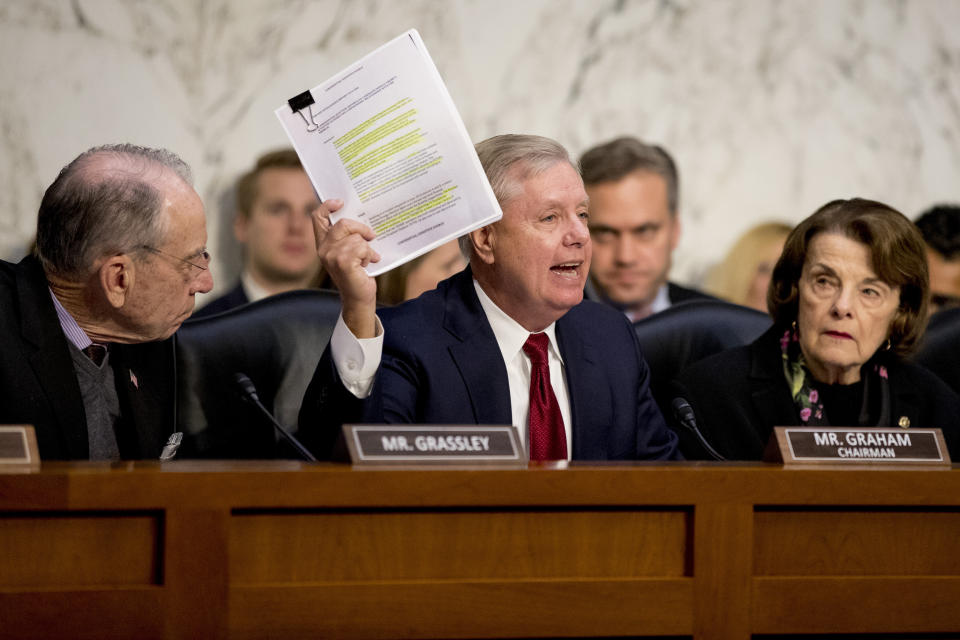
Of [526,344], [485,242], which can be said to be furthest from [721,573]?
[485,242]

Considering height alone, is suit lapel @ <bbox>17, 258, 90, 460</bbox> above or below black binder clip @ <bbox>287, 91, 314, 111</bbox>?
below

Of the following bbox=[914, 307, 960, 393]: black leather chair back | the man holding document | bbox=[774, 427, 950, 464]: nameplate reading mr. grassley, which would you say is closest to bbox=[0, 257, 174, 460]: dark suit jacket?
the man holding document

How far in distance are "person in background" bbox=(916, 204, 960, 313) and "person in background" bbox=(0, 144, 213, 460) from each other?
8.73 feet

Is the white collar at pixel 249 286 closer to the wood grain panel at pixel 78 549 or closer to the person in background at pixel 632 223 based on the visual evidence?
the person in background at pixel 632 223

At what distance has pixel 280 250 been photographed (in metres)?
3.30

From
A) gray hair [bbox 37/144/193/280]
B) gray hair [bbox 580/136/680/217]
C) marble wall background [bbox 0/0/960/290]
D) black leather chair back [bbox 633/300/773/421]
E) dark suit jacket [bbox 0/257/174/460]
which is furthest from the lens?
gray hair [bbox 580/136/680/217]

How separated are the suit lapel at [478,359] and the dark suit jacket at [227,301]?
1.23 m

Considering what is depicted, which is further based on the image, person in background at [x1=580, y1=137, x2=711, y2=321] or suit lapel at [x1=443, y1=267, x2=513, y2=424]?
person in background at [x1=580, y1=137, x2=711, y2=321]

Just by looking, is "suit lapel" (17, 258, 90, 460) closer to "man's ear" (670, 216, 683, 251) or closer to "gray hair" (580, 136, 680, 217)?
"gray hair" (580, 136, 680, 217)

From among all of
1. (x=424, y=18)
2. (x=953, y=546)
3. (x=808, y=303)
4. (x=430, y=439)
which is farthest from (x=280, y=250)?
(x=953, y=546)

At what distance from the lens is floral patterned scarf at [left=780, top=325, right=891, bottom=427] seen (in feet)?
7.91

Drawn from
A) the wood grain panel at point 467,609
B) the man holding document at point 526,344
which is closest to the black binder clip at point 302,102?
the man holding document at point 526,344

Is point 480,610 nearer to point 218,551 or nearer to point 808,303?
point 218,551

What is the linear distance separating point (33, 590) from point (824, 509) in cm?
100
